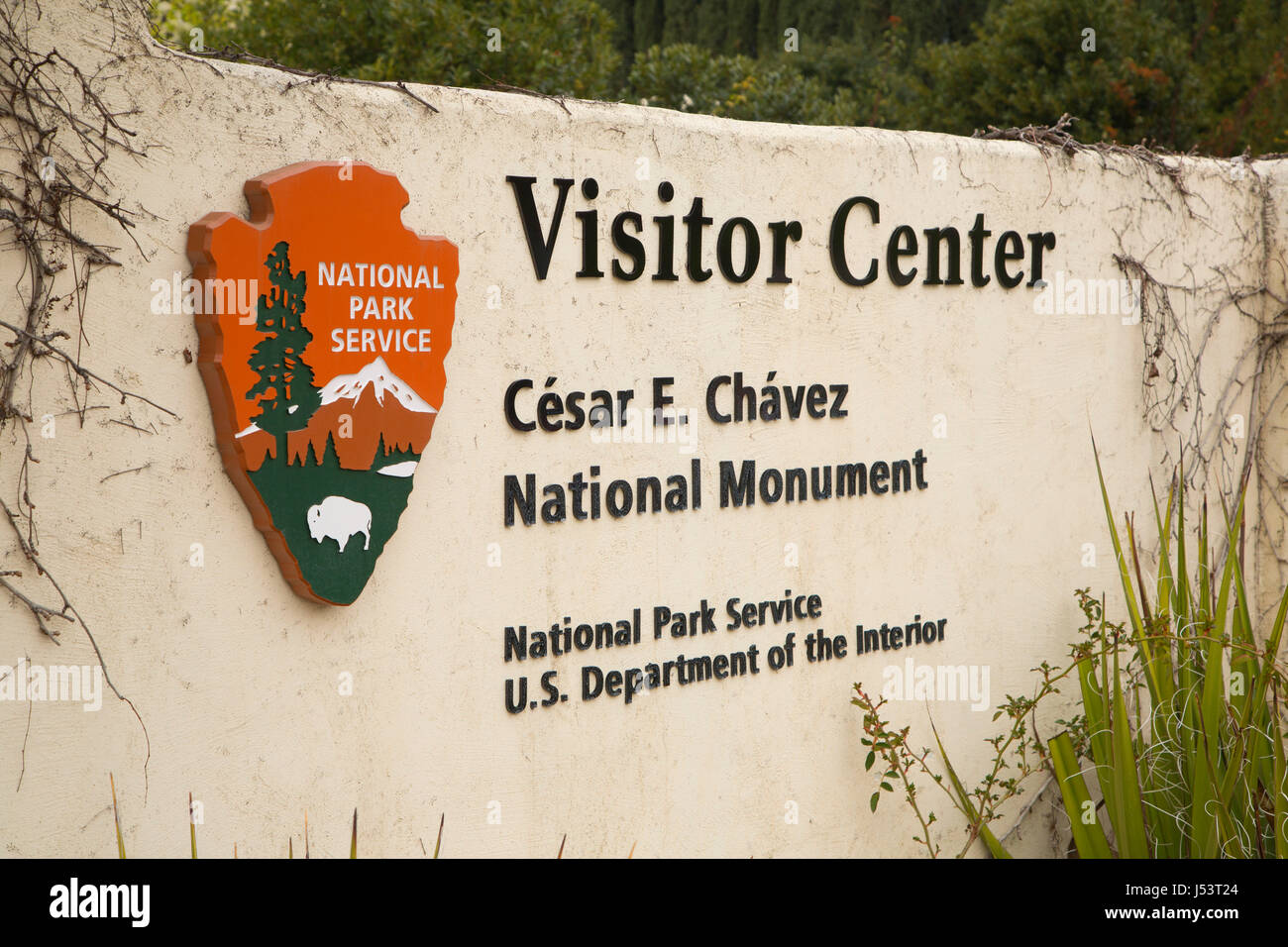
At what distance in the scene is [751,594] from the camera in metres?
3.48

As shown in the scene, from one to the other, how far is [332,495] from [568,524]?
2.12 ft

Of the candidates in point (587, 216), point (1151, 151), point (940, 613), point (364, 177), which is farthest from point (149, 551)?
point (1151, 151)

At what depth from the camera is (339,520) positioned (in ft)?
8.97

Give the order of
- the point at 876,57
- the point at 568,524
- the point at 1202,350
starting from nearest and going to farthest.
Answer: the point at 568,524 → the point at 1202,350 → the point at 876,57

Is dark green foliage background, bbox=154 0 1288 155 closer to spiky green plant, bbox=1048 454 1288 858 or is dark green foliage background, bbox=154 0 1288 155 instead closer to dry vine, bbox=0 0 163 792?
dry vine, bbox=0 0 163 792

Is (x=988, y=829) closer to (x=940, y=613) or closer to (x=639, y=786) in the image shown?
(x=940, y=613)

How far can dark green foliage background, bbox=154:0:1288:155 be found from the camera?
605cm

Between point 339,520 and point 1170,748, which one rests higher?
point 339,520

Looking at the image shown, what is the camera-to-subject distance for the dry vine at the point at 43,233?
7.82ft
